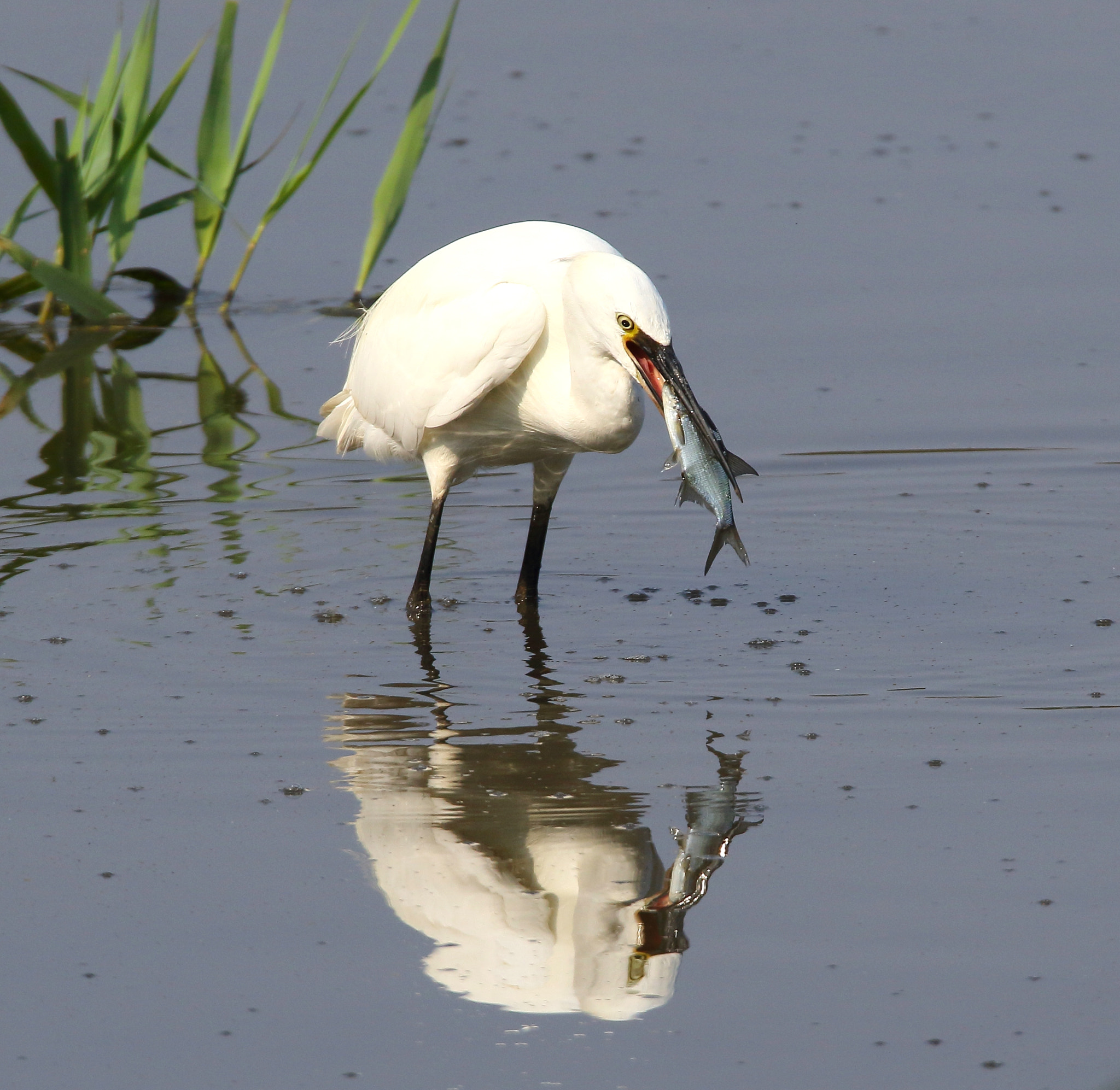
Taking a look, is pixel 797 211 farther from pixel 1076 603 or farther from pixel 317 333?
pixel 1076 603

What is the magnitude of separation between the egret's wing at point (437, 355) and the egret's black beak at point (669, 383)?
593 millimetres

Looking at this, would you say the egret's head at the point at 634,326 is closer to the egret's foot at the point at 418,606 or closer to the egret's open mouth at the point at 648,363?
the egret's open mouth at the point at 648,363

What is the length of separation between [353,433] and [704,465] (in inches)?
92.3

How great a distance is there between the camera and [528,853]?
16.2 feet

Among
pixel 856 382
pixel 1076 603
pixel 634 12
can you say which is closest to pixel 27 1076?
pixel 1076 603

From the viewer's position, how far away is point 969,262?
1106 cm

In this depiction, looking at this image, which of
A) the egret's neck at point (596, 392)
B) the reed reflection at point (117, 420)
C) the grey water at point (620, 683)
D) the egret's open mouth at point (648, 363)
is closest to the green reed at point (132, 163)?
the reed reflection at point (117, 420)

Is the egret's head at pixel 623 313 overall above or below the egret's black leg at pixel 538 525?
above

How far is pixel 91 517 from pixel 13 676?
1.82 meters

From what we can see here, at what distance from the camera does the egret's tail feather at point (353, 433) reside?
729 cm

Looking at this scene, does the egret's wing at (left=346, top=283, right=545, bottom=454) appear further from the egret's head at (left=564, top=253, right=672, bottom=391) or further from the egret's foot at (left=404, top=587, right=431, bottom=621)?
the egret's foot at (left=404, top=587, right=431, bottom=621)

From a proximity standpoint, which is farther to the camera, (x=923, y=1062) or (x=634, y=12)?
(x=634, y=12)

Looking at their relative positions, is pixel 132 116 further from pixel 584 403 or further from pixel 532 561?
pixel 584 403

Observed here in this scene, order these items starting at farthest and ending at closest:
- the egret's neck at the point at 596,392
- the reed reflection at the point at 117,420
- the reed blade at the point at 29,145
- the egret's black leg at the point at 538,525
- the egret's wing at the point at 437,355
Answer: the reed blade at the point at 29,145
the reed reflection at the point at 117,420
the egret's black leg at the point at 538,525
the egret's wing at the point at 437,355
the egret's neck at the point at 596,392
